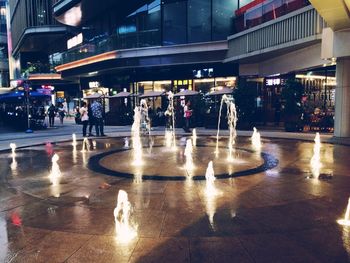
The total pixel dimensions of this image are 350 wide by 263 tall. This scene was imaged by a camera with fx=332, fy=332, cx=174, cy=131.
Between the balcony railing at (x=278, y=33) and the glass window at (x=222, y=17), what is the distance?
148 cm

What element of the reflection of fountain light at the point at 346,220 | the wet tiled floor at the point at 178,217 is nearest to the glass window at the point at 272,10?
the wet tiled floor at the point at 178,217

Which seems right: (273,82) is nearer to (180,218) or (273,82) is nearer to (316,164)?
(316,164)

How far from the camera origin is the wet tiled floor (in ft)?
14.2

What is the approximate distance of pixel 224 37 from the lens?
86.6ft

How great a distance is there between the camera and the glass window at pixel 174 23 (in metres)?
27.5

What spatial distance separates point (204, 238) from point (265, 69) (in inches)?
891

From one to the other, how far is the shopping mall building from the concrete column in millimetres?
44

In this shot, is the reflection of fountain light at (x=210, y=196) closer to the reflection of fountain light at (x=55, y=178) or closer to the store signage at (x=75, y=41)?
the reflection of fountain light at (x=55, y=178)

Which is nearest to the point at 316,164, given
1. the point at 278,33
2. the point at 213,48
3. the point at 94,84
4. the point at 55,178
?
the point at 55,178

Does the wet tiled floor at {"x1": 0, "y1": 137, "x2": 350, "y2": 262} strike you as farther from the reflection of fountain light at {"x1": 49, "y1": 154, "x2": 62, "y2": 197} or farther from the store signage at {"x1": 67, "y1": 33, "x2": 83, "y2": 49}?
the store signage at {"x1": 67, "y1": 33, "x2": 83, "y2": 49}

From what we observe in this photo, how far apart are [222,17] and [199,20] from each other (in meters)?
1.91

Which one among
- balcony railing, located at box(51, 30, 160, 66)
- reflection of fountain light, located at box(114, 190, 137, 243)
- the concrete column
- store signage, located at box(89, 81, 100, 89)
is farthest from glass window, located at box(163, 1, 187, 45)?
reflection of fountain light, located at box(114, 190, 137, 243)

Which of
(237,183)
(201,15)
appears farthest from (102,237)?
(201,15)

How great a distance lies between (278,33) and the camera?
19.6m
